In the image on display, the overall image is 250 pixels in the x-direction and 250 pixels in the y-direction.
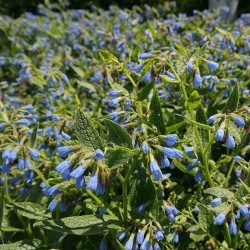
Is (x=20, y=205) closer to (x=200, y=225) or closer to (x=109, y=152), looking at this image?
(x=109, y=152)

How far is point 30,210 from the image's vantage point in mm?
2301

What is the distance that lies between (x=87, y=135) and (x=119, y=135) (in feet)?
0.54

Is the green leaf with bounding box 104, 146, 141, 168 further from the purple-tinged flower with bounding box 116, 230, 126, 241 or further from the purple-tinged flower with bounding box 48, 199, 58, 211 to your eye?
the purple-tinged flower with bounding box 48, 199, 58, 211

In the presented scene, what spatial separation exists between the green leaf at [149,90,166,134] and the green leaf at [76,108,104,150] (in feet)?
1.06

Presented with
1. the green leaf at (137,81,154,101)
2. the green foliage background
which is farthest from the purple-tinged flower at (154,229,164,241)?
the green foliage background

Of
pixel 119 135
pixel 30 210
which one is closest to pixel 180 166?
pixel 119 135

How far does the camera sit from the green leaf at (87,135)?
75.5 inches

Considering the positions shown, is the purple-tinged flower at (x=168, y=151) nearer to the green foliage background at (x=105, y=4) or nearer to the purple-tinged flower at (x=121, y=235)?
the purple-tinged flower at (x=121, y=235)

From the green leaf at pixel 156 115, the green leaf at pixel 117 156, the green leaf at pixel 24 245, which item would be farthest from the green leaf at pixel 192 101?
the green leaf at pixel 24 245

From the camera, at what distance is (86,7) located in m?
10.7

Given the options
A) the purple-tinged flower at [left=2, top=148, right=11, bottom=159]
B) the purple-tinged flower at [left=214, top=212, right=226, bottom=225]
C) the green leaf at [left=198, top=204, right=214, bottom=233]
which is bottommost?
the green leaf at [left=198, top=204, right=214, bottom=233]

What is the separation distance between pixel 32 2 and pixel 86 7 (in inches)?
91.4

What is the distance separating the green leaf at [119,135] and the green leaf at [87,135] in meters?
0.07

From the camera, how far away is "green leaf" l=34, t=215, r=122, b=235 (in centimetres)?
192
